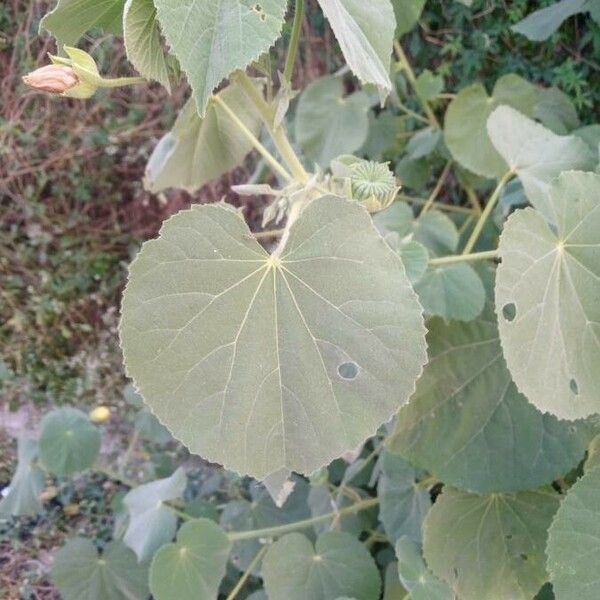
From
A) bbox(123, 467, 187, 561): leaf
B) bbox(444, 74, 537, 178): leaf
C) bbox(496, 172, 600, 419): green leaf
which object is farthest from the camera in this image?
bbox(444, 74, 537, 178): leaf

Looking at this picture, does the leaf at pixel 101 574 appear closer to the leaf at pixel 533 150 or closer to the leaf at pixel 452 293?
the leaf at pixel 452 293

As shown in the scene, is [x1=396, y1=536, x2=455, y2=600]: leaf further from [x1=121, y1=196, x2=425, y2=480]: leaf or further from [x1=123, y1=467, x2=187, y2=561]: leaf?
[x1=123, y1=467, x2=187, y2=561]: leaf

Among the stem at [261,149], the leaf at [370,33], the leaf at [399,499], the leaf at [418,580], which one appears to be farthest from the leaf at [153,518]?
the leaf at [370,33]

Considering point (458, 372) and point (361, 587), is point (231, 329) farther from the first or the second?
point (361, 587)

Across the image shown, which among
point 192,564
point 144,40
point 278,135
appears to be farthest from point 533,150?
point 192,564

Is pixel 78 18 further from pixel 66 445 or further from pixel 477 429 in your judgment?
pixel 66 445

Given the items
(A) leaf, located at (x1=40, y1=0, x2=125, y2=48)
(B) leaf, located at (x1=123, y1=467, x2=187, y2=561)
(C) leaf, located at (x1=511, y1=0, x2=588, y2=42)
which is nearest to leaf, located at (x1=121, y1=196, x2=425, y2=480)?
(A) leaf, located at (x1=40, y1=0, x2=125, y2=48)

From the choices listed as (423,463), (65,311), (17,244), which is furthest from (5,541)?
(423,463)
